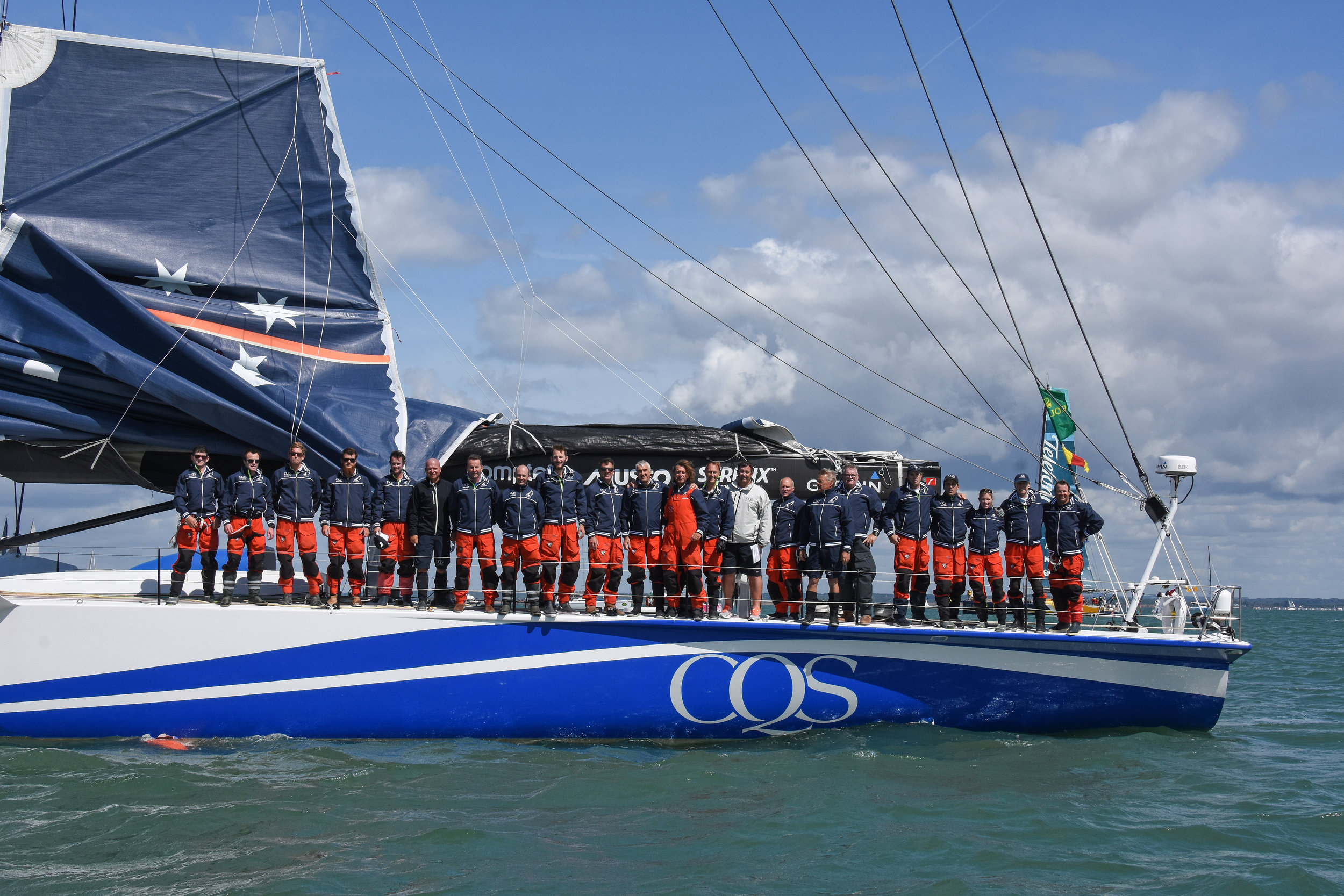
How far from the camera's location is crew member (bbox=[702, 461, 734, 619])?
8234 mm

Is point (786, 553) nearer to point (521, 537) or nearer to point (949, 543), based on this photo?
point (949, 543)

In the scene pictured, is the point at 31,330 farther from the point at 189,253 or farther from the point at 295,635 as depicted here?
the point at 295,635

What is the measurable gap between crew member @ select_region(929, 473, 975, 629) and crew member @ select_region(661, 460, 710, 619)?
1.95 metres

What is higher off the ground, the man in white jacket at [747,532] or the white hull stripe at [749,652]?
the man in white jacket at [747,532]

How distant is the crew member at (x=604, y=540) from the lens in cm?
816

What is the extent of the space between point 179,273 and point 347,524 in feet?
9.61

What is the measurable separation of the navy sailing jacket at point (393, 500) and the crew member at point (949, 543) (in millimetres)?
4304

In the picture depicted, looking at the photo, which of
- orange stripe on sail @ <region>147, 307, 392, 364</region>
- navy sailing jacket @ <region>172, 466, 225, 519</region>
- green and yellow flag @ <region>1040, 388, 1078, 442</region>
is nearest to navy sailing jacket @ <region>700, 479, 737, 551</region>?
orange stripe on sail @ <region>147, 307, 392, 364</region>

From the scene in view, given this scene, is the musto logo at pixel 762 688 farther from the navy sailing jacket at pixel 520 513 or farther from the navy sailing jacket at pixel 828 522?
the navy sailing jacket at pixel 520 513

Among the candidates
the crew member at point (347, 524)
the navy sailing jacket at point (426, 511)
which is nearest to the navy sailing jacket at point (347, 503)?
the crew member at point (347, 524)

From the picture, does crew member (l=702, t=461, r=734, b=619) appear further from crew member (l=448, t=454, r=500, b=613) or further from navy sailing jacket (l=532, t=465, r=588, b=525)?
crew member (l=448, t=454, r=500, b=613)

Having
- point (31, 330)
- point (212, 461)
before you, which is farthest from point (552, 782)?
point (31, 330)

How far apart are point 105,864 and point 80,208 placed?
586cm

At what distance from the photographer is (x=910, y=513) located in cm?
847
